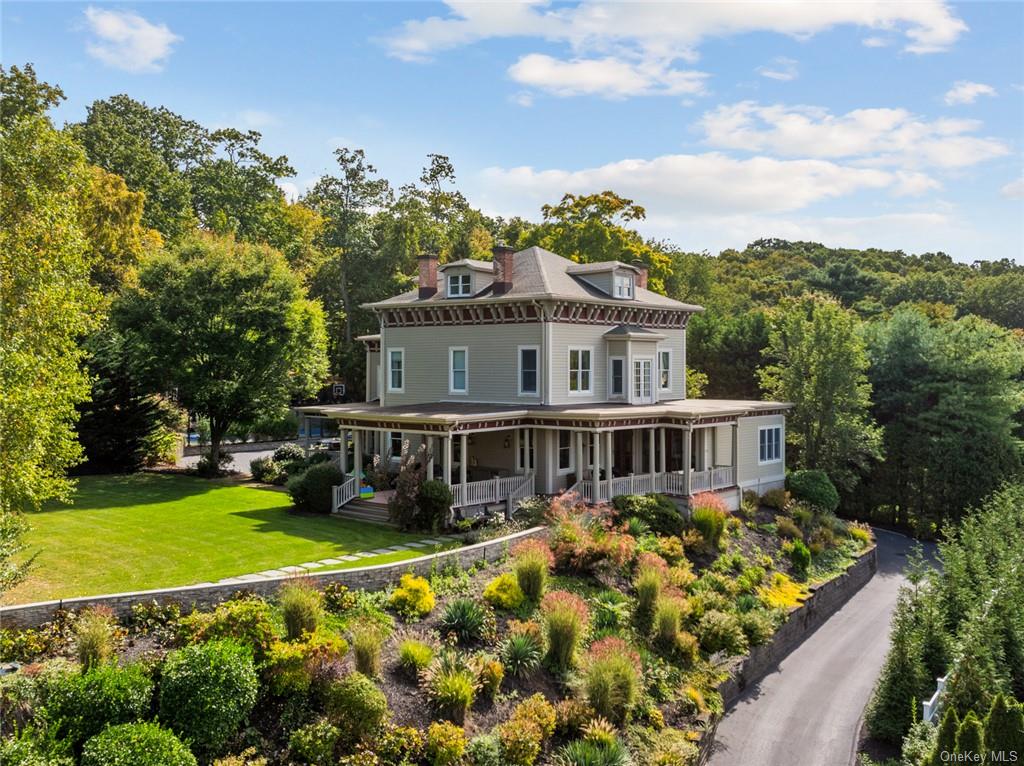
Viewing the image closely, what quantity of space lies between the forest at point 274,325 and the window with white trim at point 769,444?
3704 millimetres

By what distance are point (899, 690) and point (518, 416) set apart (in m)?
13.1

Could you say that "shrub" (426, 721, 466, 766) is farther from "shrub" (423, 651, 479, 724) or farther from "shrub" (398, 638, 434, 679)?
"shrub" (398, 638, 434, 679)

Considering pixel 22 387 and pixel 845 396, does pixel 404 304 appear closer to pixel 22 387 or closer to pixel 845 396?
pixel 22 387

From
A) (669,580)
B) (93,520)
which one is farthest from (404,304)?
(669,580)

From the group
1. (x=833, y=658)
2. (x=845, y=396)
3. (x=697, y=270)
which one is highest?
(x=697, y=270)

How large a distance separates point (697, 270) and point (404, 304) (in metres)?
36.0

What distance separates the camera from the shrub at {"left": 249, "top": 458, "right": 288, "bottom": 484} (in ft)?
102

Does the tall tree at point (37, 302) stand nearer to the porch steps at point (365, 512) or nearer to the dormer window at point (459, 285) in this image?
the porch steps at point (365, 512)

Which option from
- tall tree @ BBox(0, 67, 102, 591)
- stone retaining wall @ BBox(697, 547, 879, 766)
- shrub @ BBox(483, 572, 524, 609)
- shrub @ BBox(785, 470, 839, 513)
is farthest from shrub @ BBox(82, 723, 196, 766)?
shrub @ BBox(785, 470, 839, 513)

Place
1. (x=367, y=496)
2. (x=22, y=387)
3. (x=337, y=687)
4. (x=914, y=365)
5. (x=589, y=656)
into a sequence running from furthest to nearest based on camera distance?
(x=914, y=365) → (x=367, y=496) → (x=589, y=656) → (x=22, y=387) → (x=337, y=687)

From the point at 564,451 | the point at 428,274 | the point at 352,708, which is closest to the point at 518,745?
the point at 352,708

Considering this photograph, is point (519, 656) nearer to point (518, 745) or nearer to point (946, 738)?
point (518, 745)

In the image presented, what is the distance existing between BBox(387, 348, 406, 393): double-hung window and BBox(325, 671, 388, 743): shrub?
18673 mm

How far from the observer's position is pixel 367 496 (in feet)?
83.1
